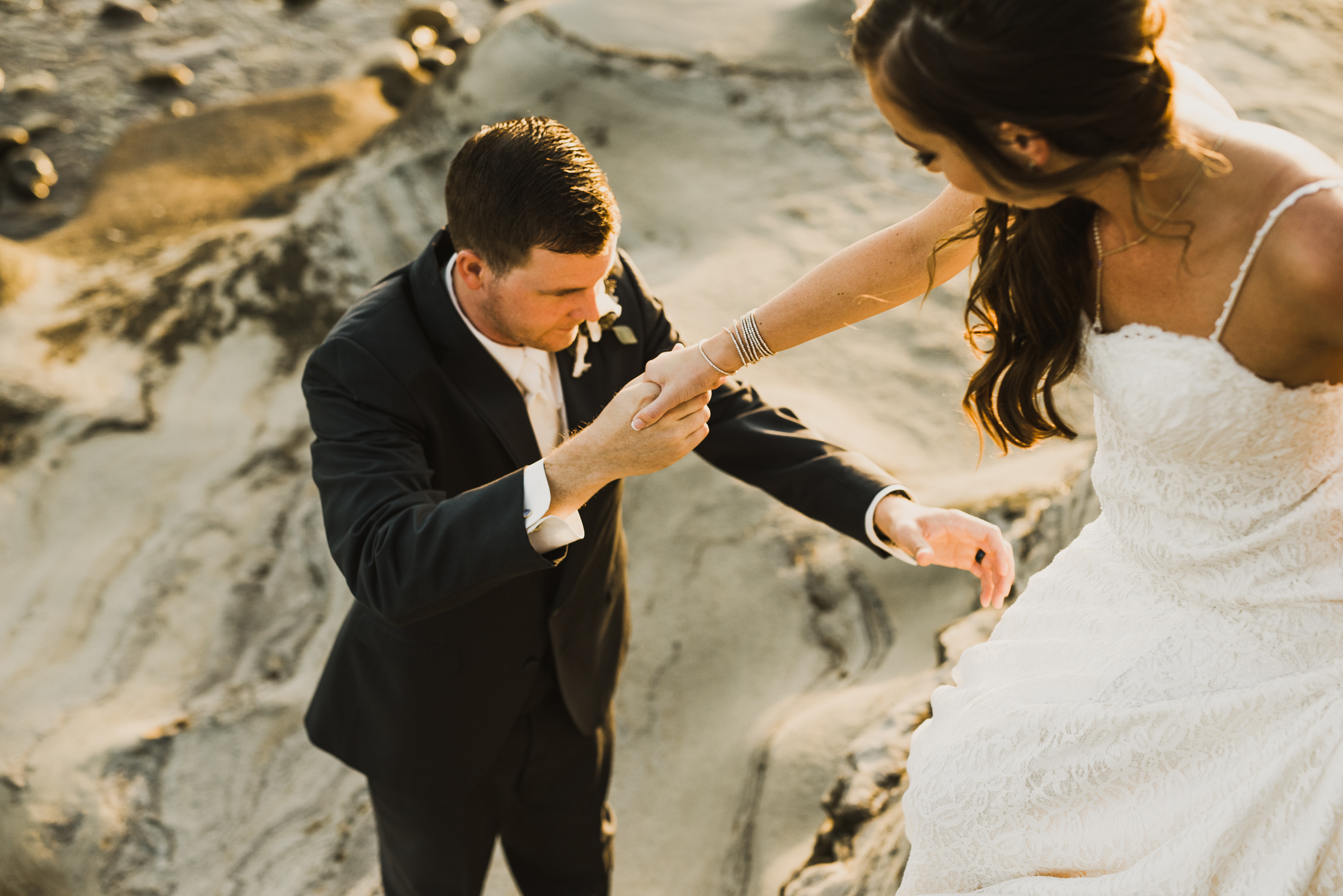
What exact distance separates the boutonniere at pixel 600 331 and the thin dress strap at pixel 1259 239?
3.53 ft

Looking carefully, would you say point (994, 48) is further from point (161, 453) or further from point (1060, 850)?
point (161, 453)

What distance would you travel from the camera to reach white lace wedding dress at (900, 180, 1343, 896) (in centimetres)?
132

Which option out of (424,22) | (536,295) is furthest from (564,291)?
(424,22)

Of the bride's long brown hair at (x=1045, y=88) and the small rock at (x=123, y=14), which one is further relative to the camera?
the small rock at (x=123, y=14)

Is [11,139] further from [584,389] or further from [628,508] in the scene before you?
[584,389]

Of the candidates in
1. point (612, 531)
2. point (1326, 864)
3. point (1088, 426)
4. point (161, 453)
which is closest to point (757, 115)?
point (1088, 426)

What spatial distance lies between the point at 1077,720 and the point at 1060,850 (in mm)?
188

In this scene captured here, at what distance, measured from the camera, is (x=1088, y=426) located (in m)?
3.68

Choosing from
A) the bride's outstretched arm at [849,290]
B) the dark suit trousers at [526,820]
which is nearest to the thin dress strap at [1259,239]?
the bride's outstretched arm at [849,290]

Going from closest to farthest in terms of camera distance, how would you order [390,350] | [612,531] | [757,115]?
1. [390,350]
2. [612,531]
3. [757,115]

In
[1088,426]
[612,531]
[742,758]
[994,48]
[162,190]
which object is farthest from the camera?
[162,190]

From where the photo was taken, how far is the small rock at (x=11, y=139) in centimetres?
717

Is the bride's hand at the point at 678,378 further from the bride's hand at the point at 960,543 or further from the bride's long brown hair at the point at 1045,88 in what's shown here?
the bride's long brown hair at the point at 1045,88

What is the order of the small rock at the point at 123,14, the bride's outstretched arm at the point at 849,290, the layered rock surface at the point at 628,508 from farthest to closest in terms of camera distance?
the small rock at the point at 123,14
the layered rock surface at the point at 628,508
the bride's outstretched arm at the point at 849,290
